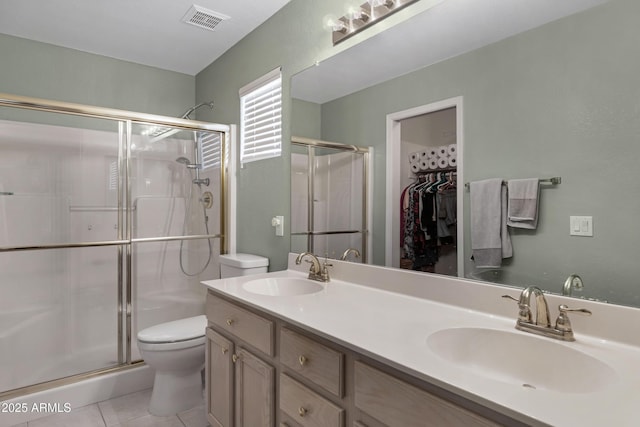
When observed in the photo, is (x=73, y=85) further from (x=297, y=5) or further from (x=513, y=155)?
(x=513, y=155)

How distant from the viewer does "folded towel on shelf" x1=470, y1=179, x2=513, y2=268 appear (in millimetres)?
1260

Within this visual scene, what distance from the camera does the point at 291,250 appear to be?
220 centimetres

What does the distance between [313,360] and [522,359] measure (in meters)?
0.61

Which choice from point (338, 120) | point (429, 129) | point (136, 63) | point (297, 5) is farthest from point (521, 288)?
point (136, 63)

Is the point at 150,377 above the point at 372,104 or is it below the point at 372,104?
below

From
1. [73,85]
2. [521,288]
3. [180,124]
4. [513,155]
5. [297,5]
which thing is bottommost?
[521,288]

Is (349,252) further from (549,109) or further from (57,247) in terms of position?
(57,247)

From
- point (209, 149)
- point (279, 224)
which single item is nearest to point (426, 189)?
point (279, 224)

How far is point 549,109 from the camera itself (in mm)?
1138

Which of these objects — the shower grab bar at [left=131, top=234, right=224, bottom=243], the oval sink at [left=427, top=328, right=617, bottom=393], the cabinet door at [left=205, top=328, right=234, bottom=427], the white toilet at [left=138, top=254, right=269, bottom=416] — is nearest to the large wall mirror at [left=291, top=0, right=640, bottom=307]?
the oval sink at [left=427, top=328, right=617, bottom=393]

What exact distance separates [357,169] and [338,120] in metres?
0.30

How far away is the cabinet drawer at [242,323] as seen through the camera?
1.38 m

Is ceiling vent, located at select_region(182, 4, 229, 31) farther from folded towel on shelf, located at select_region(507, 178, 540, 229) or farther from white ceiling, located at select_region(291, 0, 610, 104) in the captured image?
folded towel on shelf, located at select_region(507, 178, 540, 229)

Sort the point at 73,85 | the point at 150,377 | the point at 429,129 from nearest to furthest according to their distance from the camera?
1. the point at 429,129
2. the point at 150,377
3. the point at 73,85
